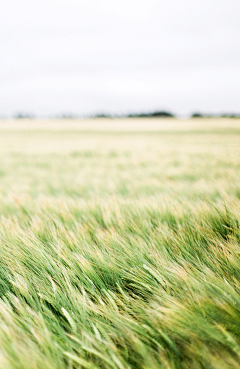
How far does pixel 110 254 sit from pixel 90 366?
387 millimetres

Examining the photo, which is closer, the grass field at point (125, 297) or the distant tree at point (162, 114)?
the grass field at point (125, 297)

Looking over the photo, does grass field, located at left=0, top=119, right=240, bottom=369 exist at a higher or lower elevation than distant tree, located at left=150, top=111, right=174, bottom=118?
lower

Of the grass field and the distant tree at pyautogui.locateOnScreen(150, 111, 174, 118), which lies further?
the distant tree at pyautogui.locateOnScreen(150, 111, 174, 118)

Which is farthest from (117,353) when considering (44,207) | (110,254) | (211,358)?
(44,207)

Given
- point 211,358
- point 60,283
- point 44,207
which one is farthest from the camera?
point 44,207

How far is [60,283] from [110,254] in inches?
8.1

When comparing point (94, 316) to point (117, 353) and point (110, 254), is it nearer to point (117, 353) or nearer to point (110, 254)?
point (117, 353)

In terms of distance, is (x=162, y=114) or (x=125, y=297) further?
(x=162, y=114)

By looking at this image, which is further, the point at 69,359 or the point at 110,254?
the point at 110,254

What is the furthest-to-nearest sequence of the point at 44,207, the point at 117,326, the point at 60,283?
the point at 44,207 < the point at 60,283 < the point at 117,326

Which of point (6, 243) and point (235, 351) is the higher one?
point (6, 243)

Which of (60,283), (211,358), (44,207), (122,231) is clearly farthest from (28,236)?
(211,358)

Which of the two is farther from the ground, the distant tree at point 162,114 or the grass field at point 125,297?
the distant tree at point 162,114

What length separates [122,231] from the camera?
1.04 metres
